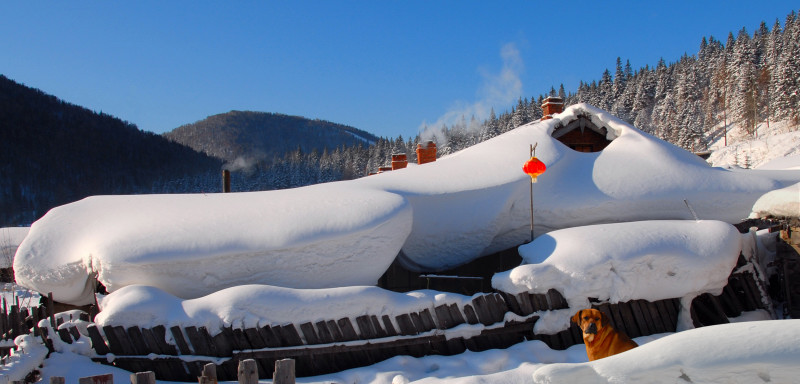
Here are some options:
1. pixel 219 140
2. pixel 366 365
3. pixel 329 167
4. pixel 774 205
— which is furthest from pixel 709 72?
pixel 219 140

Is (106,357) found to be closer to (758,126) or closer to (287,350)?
(287,350)

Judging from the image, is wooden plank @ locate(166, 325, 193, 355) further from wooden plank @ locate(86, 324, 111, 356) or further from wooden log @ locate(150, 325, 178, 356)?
wooden plank @ locate(86, 324, 111, 356)

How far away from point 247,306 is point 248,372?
2.99 m

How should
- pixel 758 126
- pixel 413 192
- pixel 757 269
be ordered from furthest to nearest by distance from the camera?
1. pixel 758 126
2. pixel 413 192
3. pixel 757 269

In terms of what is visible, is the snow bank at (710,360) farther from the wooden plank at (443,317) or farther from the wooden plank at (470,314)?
the wooden plank at (470,314)

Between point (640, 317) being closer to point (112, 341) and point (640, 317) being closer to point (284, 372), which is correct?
point (284, 372)

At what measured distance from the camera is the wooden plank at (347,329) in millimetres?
6906

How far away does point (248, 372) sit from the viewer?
12.6 feet

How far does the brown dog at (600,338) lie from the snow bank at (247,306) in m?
2.54

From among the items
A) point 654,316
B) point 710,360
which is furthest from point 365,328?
point 710,360

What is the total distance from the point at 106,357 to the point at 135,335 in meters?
0.47

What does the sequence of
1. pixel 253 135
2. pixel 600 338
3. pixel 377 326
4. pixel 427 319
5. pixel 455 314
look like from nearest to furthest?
pixel 600 338
pixel 377 326
pixel 427 319
pixel 455 314
pixel 253 135

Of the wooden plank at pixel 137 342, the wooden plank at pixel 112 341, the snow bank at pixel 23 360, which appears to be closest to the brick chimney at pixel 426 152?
the wooden plank at pixel 137 342

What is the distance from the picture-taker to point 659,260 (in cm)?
788
